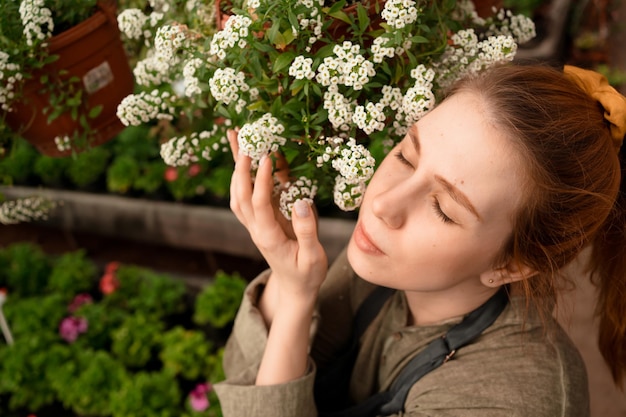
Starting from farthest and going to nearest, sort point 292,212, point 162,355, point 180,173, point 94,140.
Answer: point 180,173 < point 162,355 < point 94,140 < point 292,212

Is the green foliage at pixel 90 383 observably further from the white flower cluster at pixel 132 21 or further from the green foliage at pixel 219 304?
the white flower cluster at pixel 132 21

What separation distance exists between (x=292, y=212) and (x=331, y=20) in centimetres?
36

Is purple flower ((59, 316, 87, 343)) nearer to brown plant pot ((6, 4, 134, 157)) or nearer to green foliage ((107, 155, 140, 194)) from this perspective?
green foliage ((107, 155, 140, 194))

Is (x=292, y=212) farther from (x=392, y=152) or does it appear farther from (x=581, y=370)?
(x=581, y=370)

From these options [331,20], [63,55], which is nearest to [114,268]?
[63,55]

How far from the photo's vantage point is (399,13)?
0.97 m

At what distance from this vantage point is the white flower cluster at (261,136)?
1.02 meters

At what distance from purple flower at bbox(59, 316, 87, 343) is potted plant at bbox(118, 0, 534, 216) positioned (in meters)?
1.55

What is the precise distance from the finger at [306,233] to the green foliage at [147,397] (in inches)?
48.6

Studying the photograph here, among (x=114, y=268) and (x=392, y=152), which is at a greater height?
(x=392, y=152)

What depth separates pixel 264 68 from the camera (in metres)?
1.08

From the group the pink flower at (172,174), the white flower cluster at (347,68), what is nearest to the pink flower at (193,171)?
the pink flower at (172,174)

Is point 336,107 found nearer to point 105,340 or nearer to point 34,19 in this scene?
point 34,19

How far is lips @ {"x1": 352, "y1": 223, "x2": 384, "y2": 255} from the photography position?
1113 millimetres
